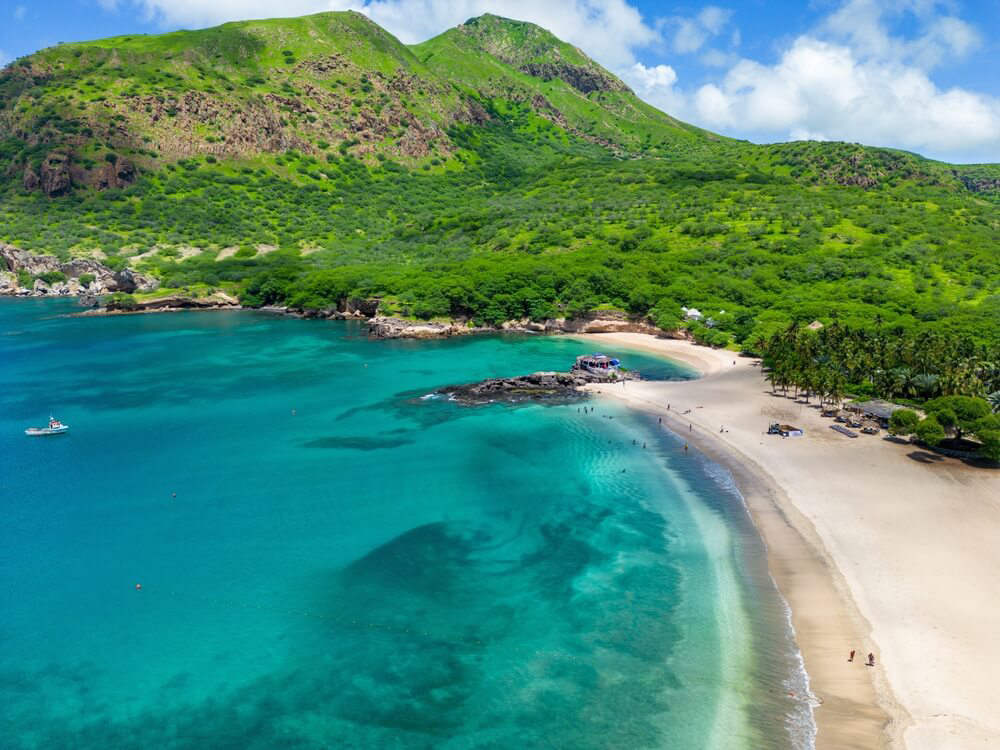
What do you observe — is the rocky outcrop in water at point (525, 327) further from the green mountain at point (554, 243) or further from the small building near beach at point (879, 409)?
the small building near beach at point (879, 409)

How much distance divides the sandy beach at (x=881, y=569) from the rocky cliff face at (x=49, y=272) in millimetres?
161857

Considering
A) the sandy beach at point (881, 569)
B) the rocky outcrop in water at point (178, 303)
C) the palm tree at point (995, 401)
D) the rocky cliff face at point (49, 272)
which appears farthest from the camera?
the rocky cliff face at point (49, 272)

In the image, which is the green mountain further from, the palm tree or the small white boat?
the small white boat

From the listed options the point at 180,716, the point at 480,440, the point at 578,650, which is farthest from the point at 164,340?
the point at 578,650

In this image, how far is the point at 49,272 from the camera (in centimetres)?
16212

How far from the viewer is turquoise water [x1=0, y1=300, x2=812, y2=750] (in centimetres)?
2569

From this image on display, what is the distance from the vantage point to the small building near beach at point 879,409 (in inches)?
2347

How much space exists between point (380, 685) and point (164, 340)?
102461 mm

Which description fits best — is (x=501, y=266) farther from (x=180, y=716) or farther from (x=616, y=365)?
(x=180, y=716)

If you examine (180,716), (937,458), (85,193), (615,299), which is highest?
(85,193)

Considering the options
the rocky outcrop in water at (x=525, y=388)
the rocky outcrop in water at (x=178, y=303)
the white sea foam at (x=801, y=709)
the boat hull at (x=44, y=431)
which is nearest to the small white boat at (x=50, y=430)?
the boat hull at (x=44, y=431)

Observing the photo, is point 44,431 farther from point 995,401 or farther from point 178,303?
point 178,303

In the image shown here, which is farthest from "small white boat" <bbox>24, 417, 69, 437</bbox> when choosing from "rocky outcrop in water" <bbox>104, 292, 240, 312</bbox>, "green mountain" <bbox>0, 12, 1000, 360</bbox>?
"rocky outcrop in water" <bbox>104, 292, 240, 312</bbox>

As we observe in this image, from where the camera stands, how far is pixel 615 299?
115375mm
